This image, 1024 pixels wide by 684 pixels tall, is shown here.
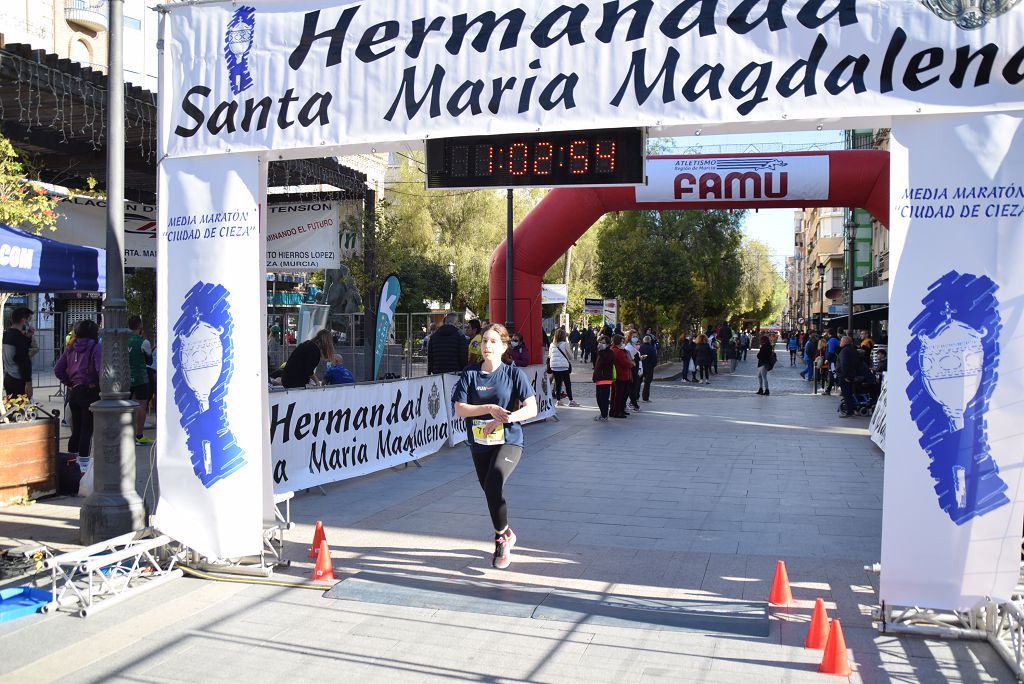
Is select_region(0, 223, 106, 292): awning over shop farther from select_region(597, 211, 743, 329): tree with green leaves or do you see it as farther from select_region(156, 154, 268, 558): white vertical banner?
select_region(597, 211, 743, 329): tree with green leaves

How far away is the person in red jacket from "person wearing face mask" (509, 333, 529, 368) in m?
1.83

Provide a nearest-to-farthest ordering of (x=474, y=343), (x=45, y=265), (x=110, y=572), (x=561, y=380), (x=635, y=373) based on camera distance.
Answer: (x=110, y=572), (x=45, y=265), (x=474, y=343), (x=635, y=373), (x=561, y=380)

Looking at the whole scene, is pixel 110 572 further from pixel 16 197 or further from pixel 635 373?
pixel 635 373

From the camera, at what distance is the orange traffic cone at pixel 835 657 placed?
4.70m

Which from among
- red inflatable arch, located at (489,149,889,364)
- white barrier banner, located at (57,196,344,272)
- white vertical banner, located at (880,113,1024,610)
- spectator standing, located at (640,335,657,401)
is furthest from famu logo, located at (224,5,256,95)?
spectator standing, located at (640,335,657,401)

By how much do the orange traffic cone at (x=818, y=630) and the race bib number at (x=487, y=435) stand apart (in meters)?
2.49

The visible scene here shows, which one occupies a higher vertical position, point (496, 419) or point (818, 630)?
point (496, 419)

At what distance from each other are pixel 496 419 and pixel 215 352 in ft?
6.79

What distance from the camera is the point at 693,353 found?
99.2 feet

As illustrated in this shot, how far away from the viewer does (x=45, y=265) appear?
7949 mm

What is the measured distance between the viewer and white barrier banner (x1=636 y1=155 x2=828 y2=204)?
14859 millimetres

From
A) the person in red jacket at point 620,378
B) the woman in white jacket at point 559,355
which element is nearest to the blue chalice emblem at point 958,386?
the person in red jacket at point 620,378

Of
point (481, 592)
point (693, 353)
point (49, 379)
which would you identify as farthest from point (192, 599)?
point (693, 353)

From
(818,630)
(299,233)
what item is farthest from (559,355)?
(818,630)
